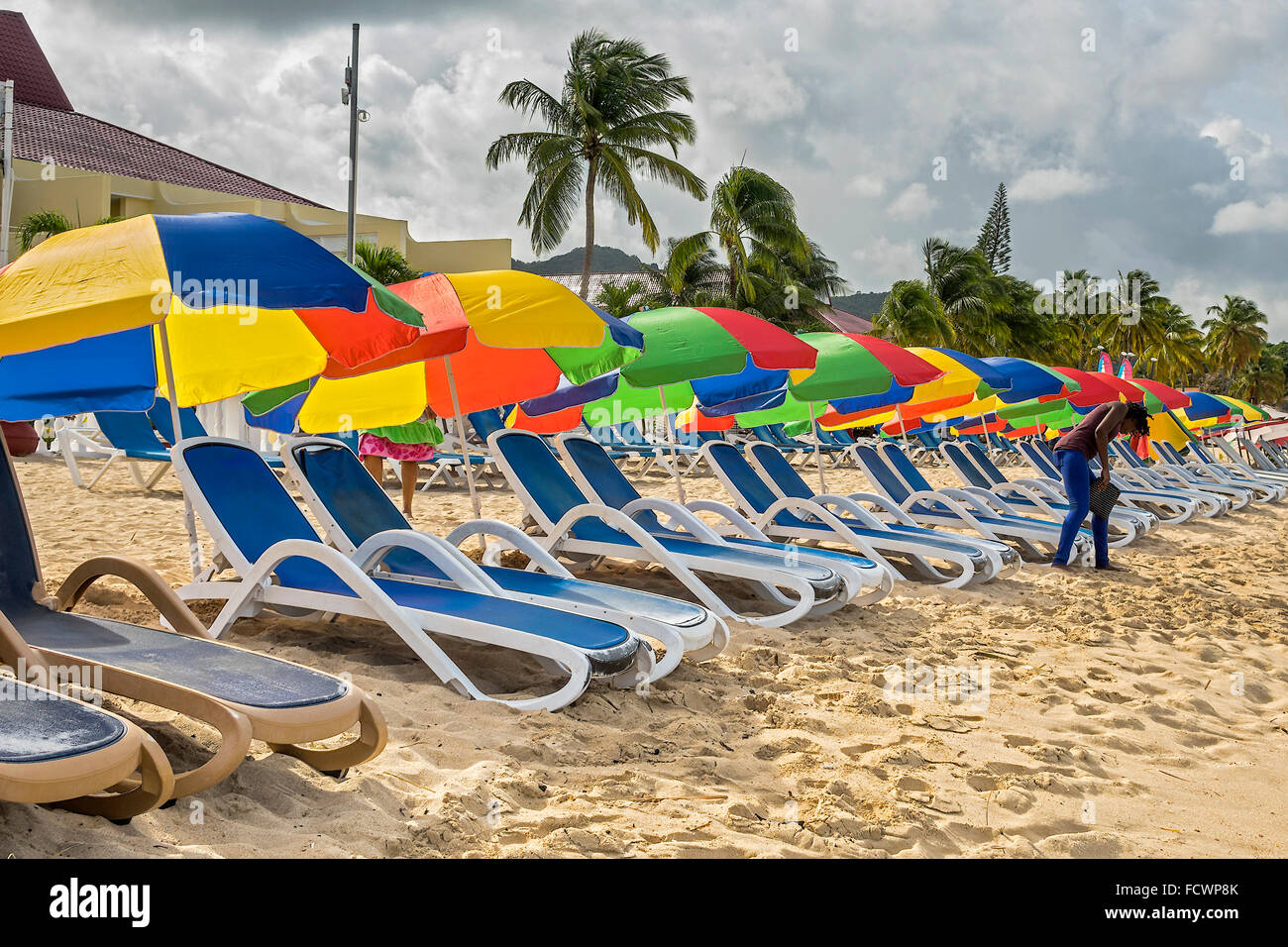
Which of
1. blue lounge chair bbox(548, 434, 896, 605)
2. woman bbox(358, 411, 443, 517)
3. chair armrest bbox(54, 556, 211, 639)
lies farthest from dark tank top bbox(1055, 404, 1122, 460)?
chair armrest bbox(54, 556, 211, 639)

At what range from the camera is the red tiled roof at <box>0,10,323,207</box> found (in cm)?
3319

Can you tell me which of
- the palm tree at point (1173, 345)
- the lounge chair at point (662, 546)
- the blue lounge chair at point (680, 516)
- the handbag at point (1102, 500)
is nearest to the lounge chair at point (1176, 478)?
the handbag at point (1102, 500)

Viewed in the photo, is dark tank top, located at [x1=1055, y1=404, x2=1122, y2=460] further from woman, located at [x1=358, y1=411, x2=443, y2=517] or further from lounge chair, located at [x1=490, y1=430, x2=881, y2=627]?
woman, located at [x1=358, y1=411, x2=443, y2=517]

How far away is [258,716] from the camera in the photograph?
257cm

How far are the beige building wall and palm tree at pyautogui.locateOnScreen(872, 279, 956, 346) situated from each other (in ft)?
39.6

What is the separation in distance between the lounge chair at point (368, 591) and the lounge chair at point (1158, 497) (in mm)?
9155

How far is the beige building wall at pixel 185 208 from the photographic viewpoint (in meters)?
26.8

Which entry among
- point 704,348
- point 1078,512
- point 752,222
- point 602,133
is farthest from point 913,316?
point 704,348

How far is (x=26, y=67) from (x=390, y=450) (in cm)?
3970

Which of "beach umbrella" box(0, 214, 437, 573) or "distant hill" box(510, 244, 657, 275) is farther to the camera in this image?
"distant hill" box(510, 244, 657, 275)

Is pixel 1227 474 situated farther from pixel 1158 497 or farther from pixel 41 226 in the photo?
pixel 41 226

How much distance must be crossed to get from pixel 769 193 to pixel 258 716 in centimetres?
2827
